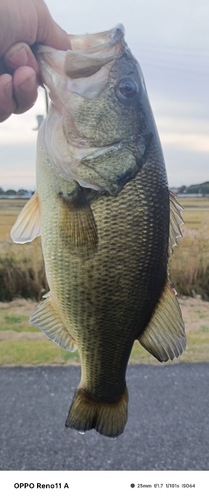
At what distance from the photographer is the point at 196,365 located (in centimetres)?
265

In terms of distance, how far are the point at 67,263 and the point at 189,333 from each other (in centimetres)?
194

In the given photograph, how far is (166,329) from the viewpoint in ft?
2.20

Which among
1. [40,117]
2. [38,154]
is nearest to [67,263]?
[38,154]

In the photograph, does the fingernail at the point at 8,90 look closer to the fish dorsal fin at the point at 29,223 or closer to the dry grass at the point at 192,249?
the fish dorsal fin at the point at 29,223

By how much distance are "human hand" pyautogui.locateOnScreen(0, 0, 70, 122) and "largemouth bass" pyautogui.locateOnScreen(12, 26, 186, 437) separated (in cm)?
3

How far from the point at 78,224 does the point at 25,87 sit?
0.73ft

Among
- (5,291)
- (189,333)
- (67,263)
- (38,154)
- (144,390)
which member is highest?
(38,154)

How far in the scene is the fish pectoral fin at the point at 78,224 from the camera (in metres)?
0.60

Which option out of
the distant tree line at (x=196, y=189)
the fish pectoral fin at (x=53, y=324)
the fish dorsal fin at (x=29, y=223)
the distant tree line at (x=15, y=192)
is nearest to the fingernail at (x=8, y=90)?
the fish dorsal fin at (x=29, y=223)

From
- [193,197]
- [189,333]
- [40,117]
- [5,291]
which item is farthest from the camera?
[189,333]

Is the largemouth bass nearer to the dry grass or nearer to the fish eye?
the fish eye

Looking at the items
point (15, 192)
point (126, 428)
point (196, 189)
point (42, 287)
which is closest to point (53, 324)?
point (15, 192)

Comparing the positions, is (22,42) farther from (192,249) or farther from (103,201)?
(192,249)

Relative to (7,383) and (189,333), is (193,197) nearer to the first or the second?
(189,333)
